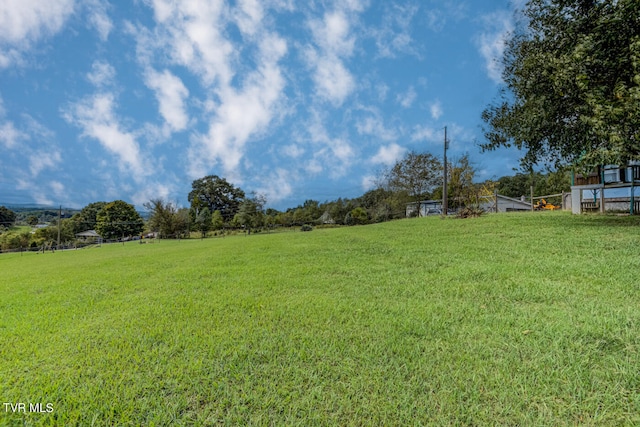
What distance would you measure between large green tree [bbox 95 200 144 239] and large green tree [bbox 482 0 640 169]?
43.0 metres

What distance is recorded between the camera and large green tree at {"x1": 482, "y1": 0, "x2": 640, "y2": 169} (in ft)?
22.4

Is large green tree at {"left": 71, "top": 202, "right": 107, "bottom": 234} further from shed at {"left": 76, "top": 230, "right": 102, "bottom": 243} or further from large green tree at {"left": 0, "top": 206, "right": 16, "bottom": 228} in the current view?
large green tree at {"left": 0, "top": 206, "right": 16, "bottom": 228}

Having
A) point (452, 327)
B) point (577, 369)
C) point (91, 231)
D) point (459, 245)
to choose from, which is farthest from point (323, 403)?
point (91, 231)

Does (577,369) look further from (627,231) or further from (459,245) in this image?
(627,231)

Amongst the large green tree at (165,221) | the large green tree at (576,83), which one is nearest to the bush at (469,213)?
the large green tree at (576,83)

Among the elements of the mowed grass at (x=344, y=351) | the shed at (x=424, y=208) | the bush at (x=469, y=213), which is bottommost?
the mowed grass at (x=344, y=351)

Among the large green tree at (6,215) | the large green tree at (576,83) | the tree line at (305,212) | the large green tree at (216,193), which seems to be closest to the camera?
the large green tree at (576,83)

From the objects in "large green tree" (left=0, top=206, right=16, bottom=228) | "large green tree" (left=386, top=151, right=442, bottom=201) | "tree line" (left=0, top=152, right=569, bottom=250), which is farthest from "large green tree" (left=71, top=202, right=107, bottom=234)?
"large green tree" (left=386, top=151, right=442, bottom=201)

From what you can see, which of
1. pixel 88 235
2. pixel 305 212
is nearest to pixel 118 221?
pixel 88 235

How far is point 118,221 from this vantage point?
128ft

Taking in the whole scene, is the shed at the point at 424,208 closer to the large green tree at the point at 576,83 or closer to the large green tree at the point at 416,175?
the large green tree at the point at 416,175

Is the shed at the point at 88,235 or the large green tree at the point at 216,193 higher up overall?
the large green tree at the point at 216,193

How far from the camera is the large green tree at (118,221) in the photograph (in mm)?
38375

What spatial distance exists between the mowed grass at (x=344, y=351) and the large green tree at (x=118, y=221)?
4085 cm
